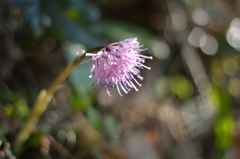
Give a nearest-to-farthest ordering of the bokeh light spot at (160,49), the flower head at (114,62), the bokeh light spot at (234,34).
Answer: the flower head at (114,62), the bokeh light spot at (160,49), the bokeh light spot at (234,34)

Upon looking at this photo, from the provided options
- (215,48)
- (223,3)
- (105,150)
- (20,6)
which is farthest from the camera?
(223,3)

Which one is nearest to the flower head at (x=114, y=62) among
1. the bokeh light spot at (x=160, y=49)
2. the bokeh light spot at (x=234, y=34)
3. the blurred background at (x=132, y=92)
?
the blurred background at (x=132, y=92)

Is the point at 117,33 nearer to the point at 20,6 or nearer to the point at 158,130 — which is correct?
the point at 158,130

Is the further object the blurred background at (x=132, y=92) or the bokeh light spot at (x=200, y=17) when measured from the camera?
the bokeh light spot at (x=200, y=17)

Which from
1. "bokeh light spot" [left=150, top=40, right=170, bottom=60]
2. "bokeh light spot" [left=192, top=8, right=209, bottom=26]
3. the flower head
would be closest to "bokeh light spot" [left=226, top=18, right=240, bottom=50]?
"bokeh light spot" [left=192, top=8, right=209, bottom=26]

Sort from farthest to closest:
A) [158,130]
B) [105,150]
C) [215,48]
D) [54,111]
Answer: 1. [215,48]
2. [158,130]
3. [54,111]
4. [105,150]

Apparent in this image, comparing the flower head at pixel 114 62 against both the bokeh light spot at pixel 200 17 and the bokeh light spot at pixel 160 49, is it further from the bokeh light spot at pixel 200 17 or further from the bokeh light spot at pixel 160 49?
the bokeh light spot at pixel 200 17

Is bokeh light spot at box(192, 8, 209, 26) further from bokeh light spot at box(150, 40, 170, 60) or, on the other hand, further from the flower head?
the flower head

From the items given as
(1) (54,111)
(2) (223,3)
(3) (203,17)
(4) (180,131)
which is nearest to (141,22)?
(3) (203,17)

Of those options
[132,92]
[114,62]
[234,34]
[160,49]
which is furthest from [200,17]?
[114,62]
